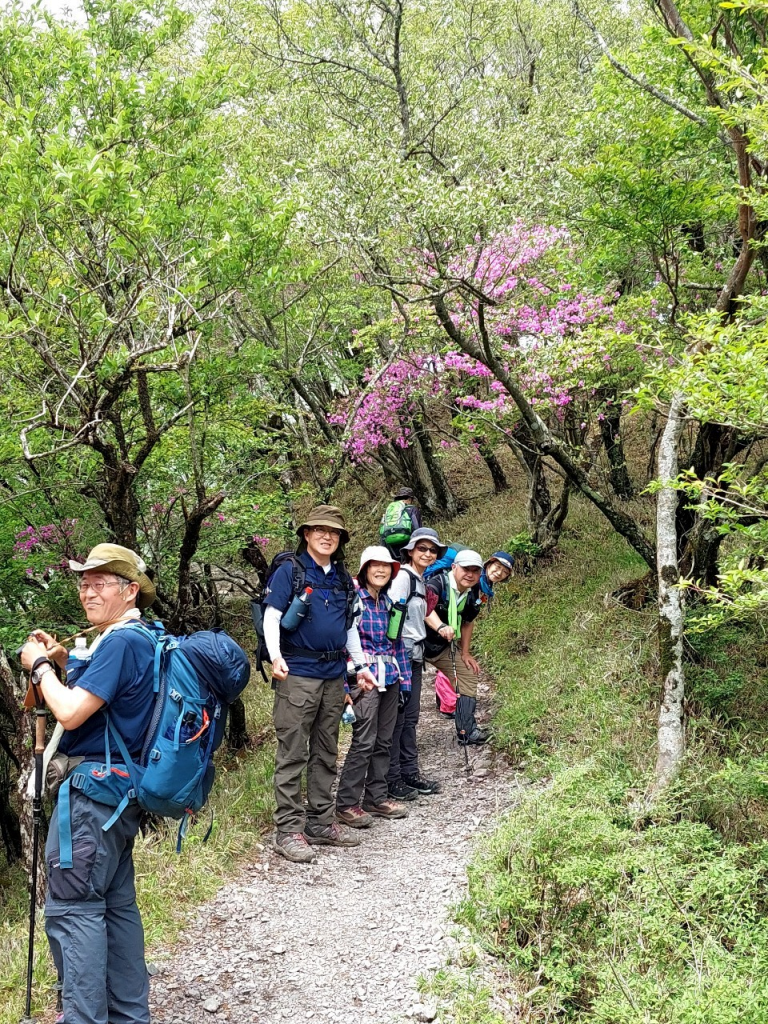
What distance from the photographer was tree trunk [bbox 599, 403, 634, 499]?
1180 cm

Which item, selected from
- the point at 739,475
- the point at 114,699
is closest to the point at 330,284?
the point at 739,475

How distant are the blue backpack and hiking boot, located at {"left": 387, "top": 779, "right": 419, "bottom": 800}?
353cm

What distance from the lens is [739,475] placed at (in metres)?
5.74

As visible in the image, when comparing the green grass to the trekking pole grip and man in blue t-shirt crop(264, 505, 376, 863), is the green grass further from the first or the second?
the trekking pole grip

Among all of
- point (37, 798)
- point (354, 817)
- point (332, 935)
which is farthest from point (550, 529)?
point (37, 798)

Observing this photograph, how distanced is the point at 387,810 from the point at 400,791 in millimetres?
415

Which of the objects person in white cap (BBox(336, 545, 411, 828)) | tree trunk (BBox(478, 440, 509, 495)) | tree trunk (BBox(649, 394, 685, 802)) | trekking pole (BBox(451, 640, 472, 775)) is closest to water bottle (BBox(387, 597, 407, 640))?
person in white cap (BBox(336, 545, 411, 828))

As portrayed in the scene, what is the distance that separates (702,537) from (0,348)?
245 inches

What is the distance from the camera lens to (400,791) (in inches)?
258

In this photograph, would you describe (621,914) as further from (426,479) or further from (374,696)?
(426,479)

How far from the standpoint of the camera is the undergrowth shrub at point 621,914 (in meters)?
3.63

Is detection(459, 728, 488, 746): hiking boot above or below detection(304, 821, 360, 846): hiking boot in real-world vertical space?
below

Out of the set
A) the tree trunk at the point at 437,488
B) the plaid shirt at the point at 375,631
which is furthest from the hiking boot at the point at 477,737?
the tree trunk at the point at 437,488

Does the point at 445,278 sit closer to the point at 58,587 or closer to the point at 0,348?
the point at 0,348
